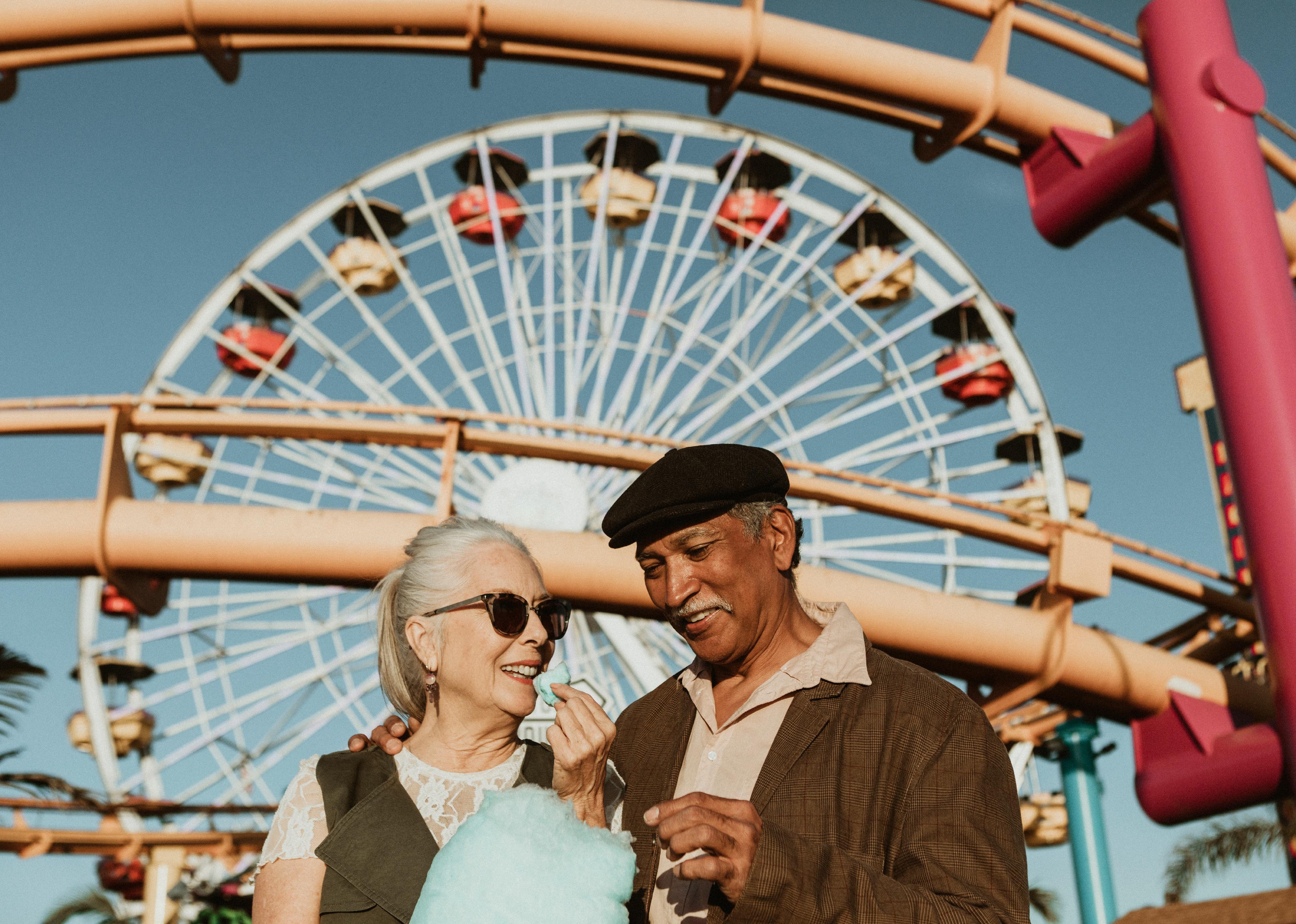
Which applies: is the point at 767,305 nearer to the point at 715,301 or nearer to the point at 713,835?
the point at 715,301

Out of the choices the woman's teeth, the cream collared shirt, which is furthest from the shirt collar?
the woman's teeth

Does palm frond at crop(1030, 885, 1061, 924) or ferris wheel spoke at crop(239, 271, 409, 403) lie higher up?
ferris wheel spoke at crop(239, 271, 409, 403)

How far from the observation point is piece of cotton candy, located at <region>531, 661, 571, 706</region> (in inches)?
76.9

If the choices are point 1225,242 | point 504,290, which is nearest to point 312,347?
point 504,290

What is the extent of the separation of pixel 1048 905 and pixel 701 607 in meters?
23.5

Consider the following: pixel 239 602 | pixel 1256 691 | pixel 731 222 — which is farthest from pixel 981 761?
pixel 731 222

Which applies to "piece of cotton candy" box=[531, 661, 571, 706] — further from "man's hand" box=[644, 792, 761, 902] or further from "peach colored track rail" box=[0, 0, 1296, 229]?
"peach colored track rail" box=[0, 0, 1296, 229]

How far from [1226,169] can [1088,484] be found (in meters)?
11.9

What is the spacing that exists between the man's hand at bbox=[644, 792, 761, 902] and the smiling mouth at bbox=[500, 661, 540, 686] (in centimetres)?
67

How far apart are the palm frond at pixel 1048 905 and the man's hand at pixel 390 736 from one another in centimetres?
2309

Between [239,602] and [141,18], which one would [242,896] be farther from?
[141,18]

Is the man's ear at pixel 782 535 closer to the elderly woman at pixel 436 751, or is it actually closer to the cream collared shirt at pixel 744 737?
the cream collared shirt at pixel 744 737

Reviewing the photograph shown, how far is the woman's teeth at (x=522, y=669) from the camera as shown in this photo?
214cm

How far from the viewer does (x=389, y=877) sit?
1.87 metres
